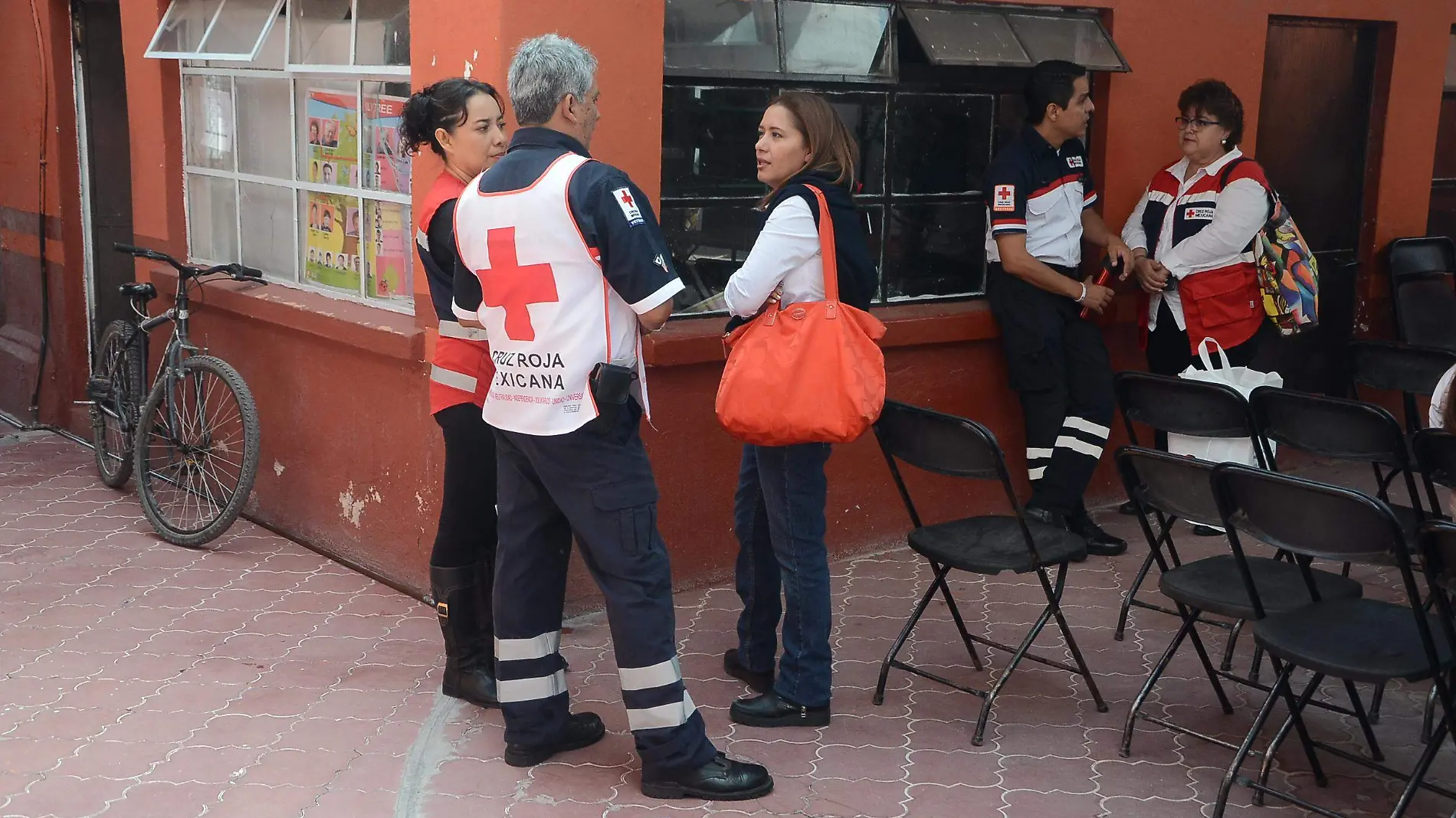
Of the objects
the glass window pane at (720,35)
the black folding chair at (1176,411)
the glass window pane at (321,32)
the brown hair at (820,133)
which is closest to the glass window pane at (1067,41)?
the glass window pane at (720,35)

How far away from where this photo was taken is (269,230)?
6.36 m

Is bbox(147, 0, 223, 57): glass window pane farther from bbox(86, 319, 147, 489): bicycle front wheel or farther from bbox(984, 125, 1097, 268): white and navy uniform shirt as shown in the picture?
bbox(984, 125, 1097, 268): white and navy uniform shirt

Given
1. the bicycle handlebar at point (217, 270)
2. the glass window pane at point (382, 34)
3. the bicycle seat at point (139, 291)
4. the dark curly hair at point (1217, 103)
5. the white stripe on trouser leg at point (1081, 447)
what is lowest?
the white stripe on trouser leg at point (1081, 447)

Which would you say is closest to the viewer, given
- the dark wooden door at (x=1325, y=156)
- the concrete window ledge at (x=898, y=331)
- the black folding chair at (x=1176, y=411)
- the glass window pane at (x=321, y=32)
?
the black folding chair at (x=1176, y=411)

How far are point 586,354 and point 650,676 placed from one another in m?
0.83

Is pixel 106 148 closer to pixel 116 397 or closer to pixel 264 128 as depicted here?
pixel 116 397

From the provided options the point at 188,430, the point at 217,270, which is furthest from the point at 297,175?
the point at 188,430

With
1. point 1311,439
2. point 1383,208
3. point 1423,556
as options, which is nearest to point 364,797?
point 1423,556

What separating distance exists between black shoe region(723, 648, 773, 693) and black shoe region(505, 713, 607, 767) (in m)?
0.52

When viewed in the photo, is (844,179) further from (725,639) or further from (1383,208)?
(1383,208)

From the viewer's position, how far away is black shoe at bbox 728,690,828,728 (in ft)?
14.2

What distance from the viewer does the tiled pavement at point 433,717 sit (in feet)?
12.7

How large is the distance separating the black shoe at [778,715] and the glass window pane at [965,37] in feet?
8.47

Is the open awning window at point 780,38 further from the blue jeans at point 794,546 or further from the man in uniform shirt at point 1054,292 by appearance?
the blue jeans at point 794,546
